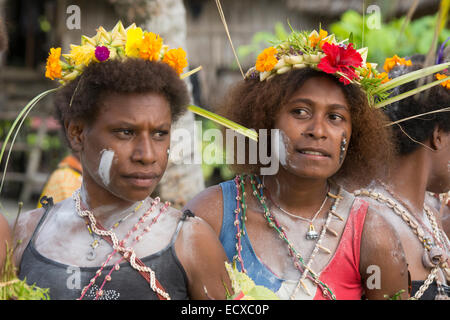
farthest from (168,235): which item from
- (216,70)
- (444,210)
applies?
(216,70)

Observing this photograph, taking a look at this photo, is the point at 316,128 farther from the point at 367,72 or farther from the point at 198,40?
the point at 198,40

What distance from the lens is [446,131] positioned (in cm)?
325

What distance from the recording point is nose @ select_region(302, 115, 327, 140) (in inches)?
99.8

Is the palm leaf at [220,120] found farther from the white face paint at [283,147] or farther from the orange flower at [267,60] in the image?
the orange flower at [267,60]

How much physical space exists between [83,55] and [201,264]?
91 cm

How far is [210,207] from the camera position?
2725 mm

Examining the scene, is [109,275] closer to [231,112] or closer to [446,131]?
[231,112]

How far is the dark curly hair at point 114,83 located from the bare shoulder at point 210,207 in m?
0.59

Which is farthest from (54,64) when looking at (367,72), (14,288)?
(367,72)

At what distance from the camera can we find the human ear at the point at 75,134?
2.32 m

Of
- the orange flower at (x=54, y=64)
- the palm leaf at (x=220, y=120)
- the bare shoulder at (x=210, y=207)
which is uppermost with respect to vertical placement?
the orange flower at (x=54, y=64)

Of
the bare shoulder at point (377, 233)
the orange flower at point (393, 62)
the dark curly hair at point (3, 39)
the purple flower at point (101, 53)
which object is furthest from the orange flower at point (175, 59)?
the orange flower at point (393, 62)

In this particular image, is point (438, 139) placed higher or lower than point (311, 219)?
higher

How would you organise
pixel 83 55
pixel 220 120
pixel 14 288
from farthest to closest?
pixel 220 120
pixel 83 55
pixel 14 288
